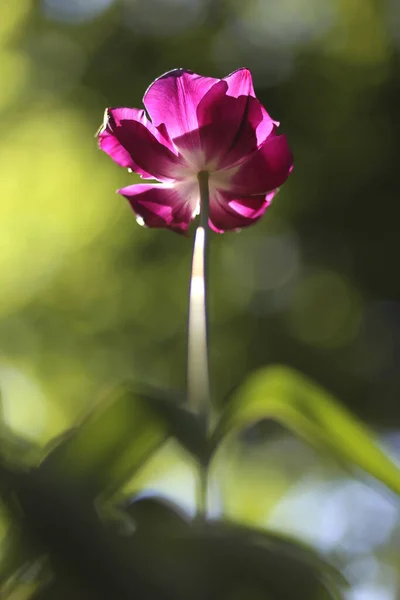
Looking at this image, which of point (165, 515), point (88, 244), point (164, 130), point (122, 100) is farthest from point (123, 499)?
point (122, 100)

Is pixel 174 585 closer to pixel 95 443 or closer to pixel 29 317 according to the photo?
pixel 95 443

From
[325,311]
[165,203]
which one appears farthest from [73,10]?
[165,203]

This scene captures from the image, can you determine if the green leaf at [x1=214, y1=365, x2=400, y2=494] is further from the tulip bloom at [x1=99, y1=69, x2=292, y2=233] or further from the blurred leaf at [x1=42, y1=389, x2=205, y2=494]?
the tulip bloom at [x1=99, y1=69, x2=292, y2=233]

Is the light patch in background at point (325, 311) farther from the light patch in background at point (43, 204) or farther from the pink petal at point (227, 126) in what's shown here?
the pink petal at point (227, 126)

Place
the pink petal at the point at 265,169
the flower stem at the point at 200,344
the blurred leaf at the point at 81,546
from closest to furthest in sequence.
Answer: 1. the blurred leaf at the point at 81,546
2. the flower stem at the point at 200,344
3. the pink petal at the point at 265,169

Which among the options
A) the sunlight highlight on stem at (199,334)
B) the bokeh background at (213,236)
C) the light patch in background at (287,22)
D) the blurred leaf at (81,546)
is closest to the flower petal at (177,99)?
the sunlight highlight on stem at (199,334)

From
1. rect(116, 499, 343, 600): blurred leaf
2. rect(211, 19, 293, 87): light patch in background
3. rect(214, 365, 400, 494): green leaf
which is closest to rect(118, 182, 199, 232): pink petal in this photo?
rect(214, 365, 400, 494): green leaf
